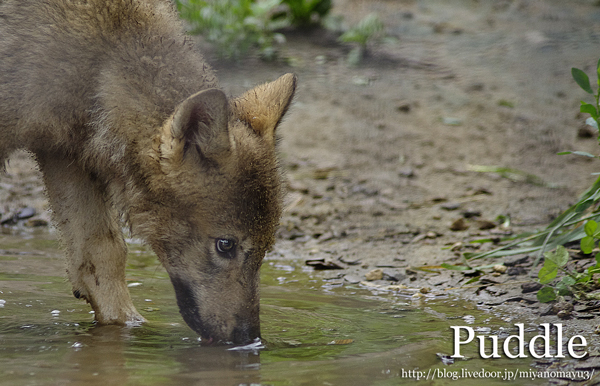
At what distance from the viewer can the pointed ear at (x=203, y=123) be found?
11.4ft

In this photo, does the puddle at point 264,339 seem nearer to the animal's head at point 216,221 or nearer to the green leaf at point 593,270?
the animal's head at point 216,221

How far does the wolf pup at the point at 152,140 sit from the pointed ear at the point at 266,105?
1cm

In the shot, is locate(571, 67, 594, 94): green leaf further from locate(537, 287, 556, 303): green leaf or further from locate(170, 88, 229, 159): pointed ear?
locate(170, 88, 229, 159): pointed ear

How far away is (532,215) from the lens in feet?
21.1

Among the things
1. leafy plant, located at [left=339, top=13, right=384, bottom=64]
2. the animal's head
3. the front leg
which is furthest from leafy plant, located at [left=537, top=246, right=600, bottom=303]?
leafy plant, located at [left=339, top=13, right=384, bottom=64]

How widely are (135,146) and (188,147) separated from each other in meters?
0.39

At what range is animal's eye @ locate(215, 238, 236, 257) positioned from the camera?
385cm

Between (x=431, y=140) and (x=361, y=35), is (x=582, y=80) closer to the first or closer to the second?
(x=431, y=140)

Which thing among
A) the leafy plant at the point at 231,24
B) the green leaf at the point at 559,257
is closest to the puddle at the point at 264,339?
the green leaf at the point at 559,257

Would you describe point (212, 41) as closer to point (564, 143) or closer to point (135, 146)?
point (564, 143)

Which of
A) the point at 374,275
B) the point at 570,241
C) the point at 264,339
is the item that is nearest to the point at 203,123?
the point at 264,339

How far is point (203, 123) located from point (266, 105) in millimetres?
773

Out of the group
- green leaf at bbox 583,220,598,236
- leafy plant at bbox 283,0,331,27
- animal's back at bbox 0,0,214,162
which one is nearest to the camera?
animal's back at bbox 0,0,214,162

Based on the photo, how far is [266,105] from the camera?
14.1 ft
